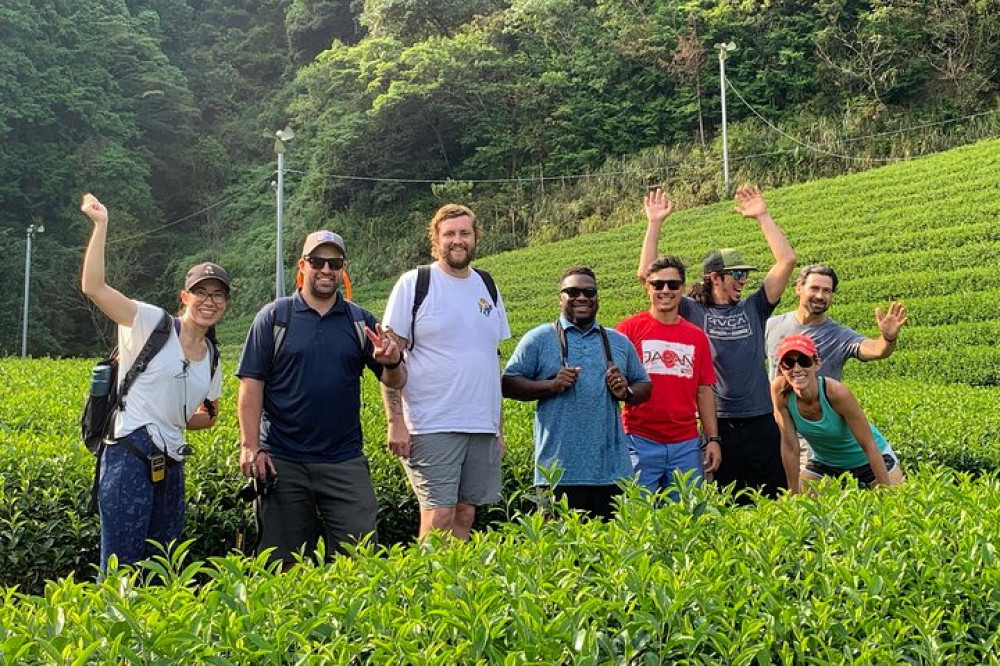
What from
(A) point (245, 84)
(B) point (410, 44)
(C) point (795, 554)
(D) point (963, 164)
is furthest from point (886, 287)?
(A) point (245, 84)

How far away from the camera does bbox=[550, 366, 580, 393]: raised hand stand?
13.1ft

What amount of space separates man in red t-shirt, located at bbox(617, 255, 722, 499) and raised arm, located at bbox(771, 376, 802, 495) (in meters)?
0.36

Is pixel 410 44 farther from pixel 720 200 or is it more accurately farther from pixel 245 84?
pixel 720 200

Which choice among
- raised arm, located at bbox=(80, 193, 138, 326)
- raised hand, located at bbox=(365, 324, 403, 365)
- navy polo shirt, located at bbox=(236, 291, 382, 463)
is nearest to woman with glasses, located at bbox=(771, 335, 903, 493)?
raised hand, located at bbox=(365, 324, 403, 365)

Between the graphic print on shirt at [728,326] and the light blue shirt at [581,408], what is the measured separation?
783 millimetres

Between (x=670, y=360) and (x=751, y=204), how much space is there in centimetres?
131

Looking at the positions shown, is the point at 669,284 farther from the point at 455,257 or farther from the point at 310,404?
the point at 310,404

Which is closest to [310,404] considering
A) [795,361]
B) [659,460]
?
[659,460]

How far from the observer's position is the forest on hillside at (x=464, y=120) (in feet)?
98.4

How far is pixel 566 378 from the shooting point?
4008 millimetres

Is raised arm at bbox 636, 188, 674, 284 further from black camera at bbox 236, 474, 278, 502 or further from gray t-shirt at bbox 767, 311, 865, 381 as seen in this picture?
black camera at bbox 236, 474, 278, 502

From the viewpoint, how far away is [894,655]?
6.09 feet

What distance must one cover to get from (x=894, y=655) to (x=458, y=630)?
918 millimetres

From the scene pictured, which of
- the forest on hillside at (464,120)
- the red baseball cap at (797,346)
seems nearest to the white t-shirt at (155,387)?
the red baseball cap at (797,346)
